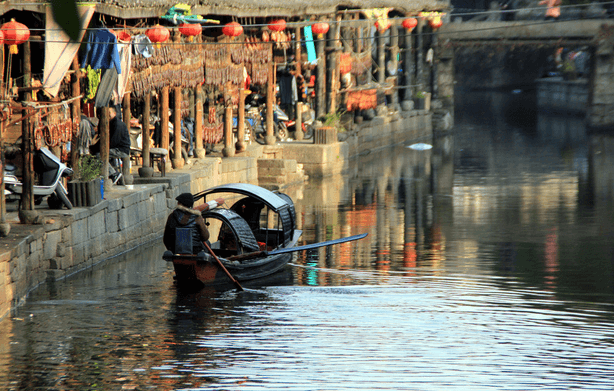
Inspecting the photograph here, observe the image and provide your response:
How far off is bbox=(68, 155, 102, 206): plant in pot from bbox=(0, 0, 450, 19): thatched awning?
2.55 meters

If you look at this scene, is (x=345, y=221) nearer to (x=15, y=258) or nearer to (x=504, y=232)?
(x=504, y=232)

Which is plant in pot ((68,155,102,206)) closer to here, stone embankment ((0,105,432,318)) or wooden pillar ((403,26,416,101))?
stone embankment ((0,105,432,318))

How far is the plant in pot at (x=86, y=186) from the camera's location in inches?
551

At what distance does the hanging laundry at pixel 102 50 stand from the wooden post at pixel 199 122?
6152 mm

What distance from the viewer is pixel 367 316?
11.7 meters

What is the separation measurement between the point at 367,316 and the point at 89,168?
17.5 ft

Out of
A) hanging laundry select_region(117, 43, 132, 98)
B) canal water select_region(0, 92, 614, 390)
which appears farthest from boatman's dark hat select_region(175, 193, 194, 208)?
hanging laundry select_region(117, 43, 132, 98)

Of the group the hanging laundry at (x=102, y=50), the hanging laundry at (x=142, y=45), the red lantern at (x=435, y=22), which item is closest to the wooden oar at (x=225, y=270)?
the hanging laundry at (x=102, y=50)

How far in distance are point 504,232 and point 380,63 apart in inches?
654

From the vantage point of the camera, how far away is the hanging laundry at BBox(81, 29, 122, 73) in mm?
14648

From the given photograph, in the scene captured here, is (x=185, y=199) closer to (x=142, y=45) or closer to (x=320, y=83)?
(x=142, y=45)

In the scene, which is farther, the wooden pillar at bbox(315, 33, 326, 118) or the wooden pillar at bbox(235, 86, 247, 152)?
the wooden pillar at bbox(315, 33, 326, 118)

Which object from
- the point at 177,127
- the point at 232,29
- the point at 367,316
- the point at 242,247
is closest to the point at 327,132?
the point at 232,29

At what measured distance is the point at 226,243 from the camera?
14.4m
